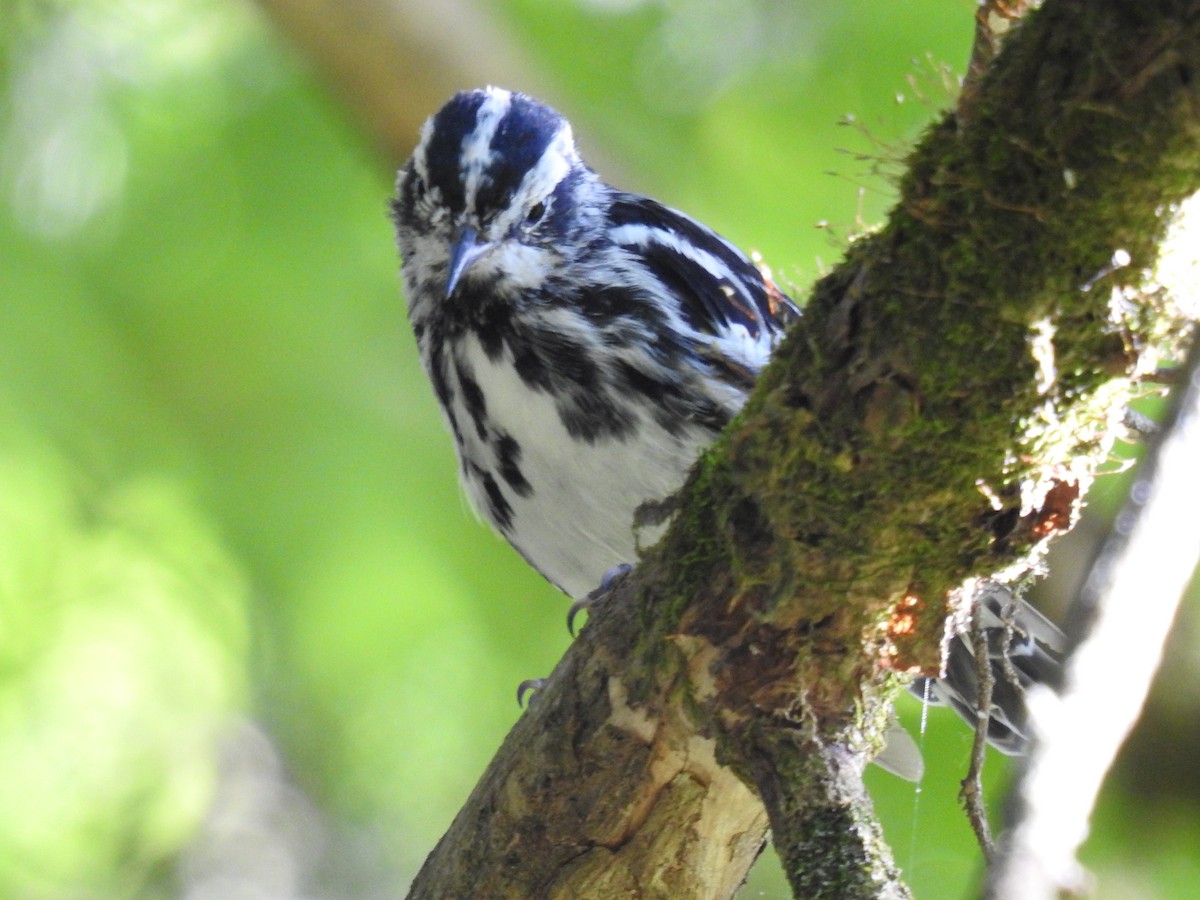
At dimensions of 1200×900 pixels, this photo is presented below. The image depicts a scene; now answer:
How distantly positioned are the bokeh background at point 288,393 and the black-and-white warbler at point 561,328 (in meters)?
0.69

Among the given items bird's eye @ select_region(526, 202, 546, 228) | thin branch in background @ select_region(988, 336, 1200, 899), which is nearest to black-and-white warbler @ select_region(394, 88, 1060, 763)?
bird's eye @ select_region(526, 202, 546, 228)

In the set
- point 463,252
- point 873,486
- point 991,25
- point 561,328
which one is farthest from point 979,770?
point 463,252

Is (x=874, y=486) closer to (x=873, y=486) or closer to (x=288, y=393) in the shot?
(x=873, y=486)

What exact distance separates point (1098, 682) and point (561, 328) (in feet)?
6.36

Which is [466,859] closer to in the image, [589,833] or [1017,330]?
[589,833]

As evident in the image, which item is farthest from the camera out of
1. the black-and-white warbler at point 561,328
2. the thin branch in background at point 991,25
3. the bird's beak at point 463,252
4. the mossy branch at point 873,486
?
the bird's beak at point 463,252

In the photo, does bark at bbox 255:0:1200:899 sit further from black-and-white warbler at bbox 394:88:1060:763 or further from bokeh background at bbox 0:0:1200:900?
bokeh background at bbox 0:0:1200:900

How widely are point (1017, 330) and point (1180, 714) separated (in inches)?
92.2

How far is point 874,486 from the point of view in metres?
1.62

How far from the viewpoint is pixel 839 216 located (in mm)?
3752

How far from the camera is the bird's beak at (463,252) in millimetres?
2789

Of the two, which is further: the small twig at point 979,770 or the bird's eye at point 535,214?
the bird's eye at point 535,214


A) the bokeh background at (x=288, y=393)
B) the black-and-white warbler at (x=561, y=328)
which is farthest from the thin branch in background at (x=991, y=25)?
the bokeh background at (x=288, y=393)

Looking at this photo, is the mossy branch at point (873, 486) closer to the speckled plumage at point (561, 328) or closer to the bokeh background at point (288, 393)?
the speckled plumage at point (561, 328)
